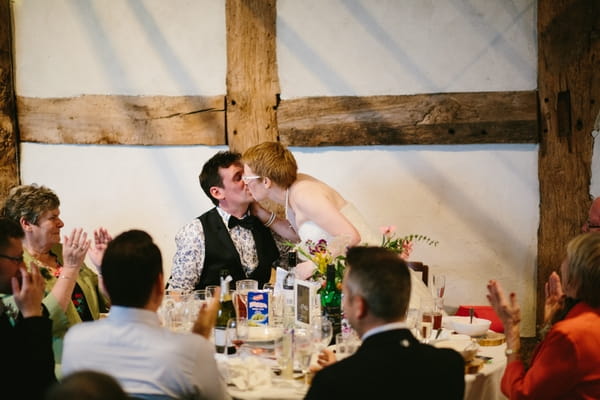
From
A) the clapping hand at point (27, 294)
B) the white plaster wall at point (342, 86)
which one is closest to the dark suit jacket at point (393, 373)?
the clapping hand at point (27, 294)

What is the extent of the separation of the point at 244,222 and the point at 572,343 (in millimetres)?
2286

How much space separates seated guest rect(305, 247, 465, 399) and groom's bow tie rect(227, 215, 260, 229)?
2.09 meters

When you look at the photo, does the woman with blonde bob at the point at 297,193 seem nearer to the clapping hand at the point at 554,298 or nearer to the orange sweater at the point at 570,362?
the clapping hand at the point at 554,298

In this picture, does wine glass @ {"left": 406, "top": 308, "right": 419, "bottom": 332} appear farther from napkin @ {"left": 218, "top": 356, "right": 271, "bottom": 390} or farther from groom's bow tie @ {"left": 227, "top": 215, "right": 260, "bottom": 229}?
groom's bow tie @ {"left": 227, "top": 215, "right": 260, "bottom": 229}

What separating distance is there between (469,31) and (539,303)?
1.83 meters

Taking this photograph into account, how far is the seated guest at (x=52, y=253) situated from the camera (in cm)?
283

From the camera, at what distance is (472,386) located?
2.45 metres

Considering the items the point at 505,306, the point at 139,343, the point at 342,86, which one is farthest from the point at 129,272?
the point at 342,86

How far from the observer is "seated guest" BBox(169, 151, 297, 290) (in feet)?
12.8

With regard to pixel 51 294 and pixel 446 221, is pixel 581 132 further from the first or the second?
pixel 51 294

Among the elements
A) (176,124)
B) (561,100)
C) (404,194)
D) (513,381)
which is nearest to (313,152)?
(404,194)

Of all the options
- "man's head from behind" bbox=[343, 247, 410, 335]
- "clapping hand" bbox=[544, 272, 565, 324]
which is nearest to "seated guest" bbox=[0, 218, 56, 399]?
"man's head from behind" bbox=[343, 247, 410, 335]

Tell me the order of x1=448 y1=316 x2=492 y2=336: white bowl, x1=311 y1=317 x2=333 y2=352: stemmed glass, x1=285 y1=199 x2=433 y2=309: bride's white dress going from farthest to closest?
x1=285 y1=199 x2=433 y2=309: bride's white dress, x1=448 y1=316 x2=492 y2=336: white bowl, x1=311 y1=317 x2=333 y2=352: stemmed glass

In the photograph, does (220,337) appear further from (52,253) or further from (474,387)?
(52,253)
